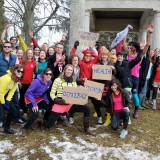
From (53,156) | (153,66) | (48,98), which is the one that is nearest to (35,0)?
(153,66)

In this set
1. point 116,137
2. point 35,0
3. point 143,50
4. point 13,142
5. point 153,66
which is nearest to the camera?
point 13,142

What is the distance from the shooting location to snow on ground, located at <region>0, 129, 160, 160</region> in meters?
4.85

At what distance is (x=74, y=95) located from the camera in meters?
5.57

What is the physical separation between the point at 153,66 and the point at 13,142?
4758mm

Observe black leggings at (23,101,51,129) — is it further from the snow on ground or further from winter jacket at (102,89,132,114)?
winter jacket at (102,89,132,114)

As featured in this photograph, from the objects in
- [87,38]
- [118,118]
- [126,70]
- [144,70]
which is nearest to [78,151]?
[118,118]

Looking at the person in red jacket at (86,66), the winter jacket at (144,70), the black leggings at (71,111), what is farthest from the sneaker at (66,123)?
the winter jacket at (144,70)

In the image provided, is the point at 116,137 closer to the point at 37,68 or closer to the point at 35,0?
the point at 37,68

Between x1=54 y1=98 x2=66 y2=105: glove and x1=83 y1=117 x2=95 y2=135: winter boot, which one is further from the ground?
x1=54 y1=98 x2=66 y2=105: glove

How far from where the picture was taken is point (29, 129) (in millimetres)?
5816

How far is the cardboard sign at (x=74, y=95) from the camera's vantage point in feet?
18.2

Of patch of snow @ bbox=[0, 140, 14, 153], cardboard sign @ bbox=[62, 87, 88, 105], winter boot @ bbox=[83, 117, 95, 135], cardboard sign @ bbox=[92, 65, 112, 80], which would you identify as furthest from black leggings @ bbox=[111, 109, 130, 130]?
patch of snow @ bbox=[0, 140, 14, 153]

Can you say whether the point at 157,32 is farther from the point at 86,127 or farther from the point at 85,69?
the point at 86,127

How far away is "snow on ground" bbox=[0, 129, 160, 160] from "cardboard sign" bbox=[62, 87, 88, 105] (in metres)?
0.81
